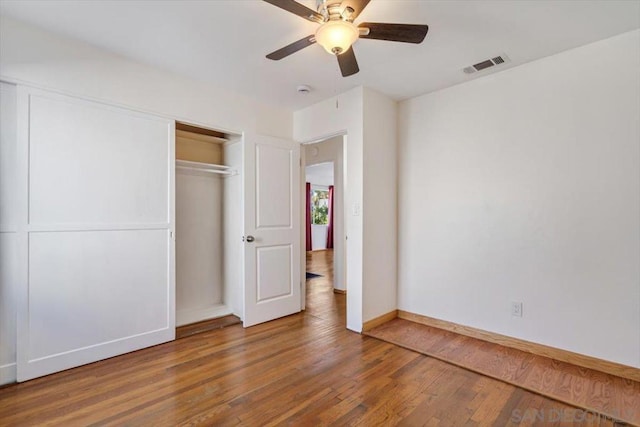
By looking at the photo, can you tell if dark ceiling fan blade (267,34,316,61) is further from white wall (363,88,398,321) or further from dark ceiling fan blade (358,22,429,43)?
white wall (363,88,398,321)

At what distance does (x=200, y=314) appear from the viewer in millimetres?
3508

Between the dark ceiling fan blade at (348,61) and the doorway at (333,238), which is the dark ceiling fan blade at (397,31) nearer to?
the dark ceiling fan blade at (348,61)

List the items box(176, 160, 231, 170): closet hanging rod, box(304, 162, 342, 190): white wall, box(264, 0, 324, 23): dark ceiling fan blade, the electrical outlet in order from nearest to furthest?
box(264, 0, 324, 23): dark ceiling fan blade < the electrical outlet < box(176, 160, 231, 170): closet hanging rod < box(304, 162, 342, 190): white wall

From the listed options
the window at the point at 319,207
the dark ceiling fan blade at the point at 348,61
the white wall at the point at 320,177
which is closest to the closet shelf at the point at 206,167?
the dark ceiling fan blade at the point at 348,61

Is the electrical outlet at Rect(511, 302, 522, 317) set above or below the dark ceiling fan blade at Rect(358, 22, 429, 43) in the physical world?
below

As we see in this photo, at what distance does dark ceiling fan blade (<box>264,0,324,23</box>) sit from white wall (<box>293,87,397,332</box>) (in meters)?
1.53

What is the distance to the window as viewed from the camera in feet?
33.7

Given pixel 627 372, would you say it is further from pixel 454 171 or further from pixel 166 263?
pixel 166 263

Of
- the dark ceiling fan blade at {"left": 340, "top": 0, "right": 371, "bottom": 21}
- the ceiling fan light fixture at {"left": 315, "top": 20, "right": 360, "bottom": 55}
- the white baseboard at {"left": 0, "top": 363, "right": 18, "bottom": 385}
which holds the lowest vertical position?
the white baseboard at {"left": 0, "top": 363, "right": 18, "bottom": 385}

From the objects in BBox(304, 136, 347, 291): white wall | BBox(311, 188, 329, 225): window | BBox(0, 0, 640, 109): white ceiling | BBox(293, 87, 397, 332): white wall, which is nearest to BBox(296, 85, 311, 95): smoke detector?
BBox(0, 0, 640, 109): white ceiling

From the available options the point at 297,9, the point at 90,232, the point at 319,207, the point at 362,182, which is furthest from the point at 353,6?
the point at 319,207

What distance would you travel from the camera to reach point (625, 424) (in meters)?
1.76

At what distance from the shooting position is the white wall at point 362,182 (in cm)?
320

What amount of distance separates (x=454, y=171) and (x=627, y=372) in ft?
6.56
